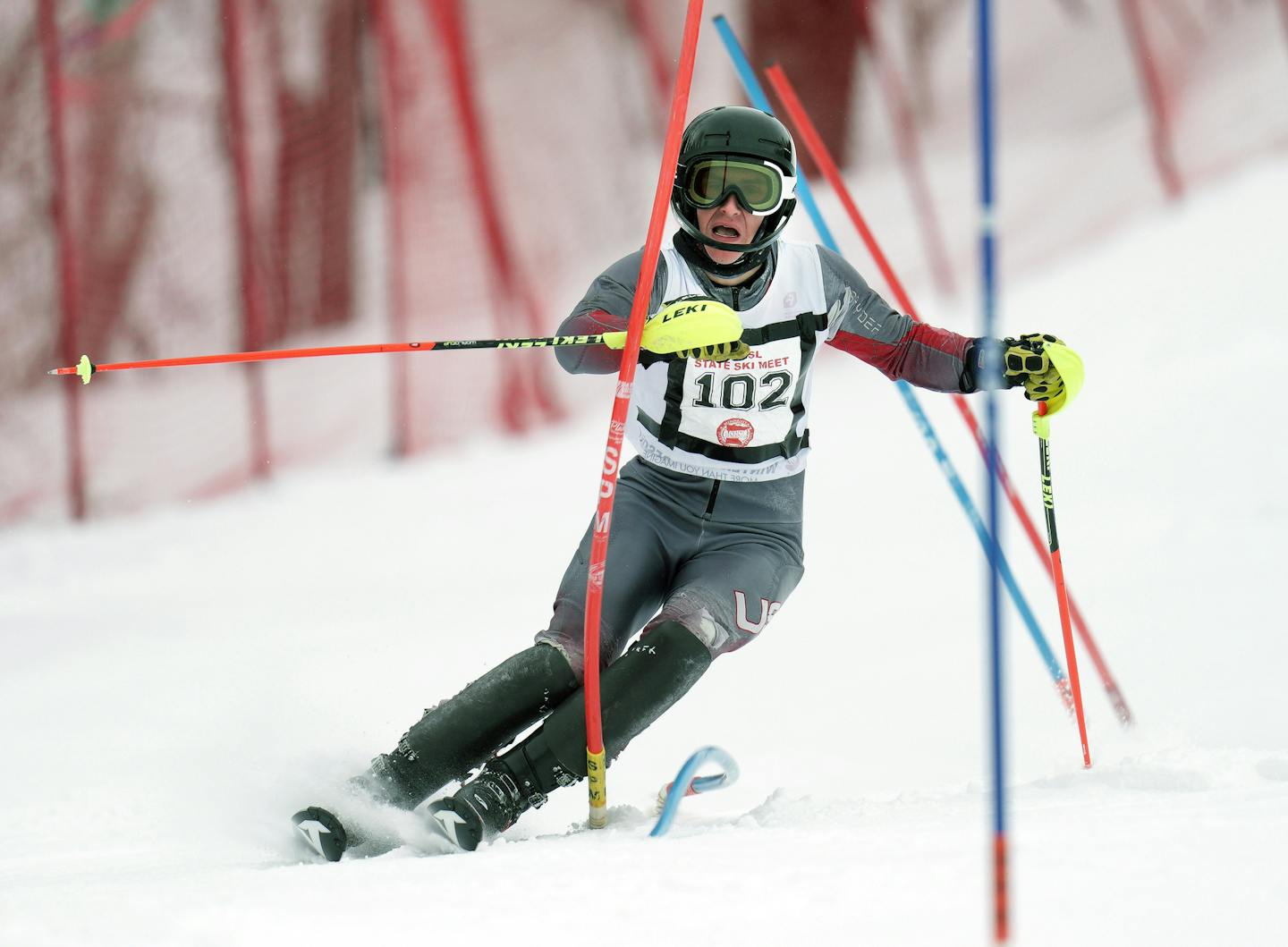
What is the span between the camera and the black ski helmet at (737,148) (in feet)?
8.11

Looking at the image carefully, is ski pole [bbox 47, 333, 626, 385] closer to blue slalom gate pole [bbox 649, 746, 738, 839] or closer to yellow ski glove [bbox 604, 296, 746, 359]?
yellow ski glove [bbox 604, 296, 746, 359]

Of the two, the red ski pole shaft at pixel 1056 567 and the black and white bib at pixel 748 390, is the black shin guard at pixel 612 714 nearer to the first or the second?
the black and white bib at pixel 748 390

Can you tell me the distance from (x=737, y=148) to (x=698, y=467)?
614 mm

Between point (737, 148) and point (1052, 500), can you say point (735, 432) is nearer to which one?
point (737, 148)

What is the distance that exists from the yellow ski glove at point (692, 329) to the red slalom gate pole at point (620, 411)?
0.04 m

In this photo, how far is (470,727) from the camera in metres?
2.32

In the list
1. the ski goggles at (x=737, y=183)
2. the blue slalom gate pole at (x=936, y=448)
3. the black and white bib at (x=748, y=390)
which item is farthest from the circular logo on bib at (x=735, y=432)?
the blue slalom gate pole at (x=936, y=448)

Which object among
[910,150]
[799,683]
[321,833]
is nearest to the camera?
[321,833]

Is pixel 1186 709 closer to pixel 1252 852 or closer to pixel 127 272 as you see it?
pixel 1252 852

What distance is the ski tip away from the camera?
84.2 inches

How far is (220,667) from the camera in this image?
4.34 meters

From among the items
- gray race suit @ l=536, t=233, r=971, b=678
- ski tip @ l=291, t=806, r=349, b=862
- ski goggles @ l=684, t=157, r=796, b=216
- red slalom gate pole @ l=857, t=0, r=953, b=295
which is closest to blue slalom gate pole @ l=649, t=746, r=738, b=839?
gray race suit @ l=536, t=233, r=971, b=678

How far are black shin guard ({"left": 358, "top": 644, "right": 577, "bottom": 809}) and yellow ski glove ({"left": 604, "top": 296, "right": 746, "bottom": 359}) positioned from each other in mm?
603

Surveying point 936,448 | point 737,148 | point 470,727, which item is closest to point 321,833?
point 470,727
